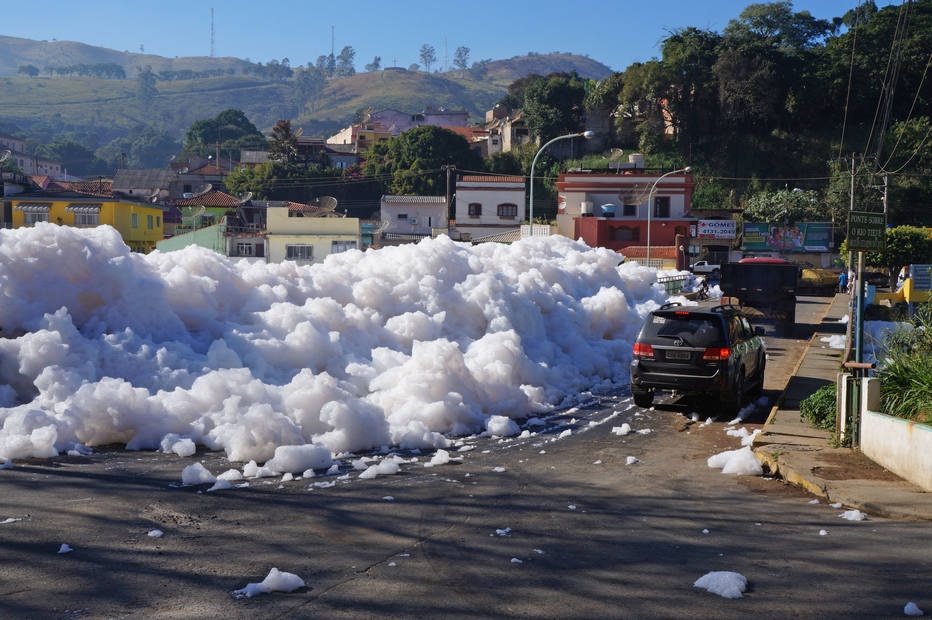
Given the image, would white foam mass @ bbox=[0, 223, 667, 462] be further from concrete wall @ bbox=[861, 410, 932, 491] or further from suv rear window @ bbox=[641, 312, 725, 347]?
concrete wall @ bbox=[861, 410, 932, 491]

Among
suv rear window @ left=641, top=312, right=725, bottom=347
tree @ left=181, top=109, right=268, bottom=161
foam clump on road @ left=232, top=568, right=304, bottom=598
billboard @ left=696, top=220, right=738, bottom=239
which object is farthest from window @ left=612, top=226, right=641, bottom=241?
tree @ left=181, top=109, right=268, bottom=161

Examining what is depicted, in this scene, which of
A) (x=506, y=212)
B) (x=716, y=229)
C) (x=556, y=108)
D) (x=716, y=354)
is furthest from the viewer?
(x=556, y=108)

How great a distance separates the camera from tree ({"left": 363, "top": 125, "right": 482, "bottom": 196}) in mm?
88125

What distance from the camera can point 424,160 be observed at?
8875cm

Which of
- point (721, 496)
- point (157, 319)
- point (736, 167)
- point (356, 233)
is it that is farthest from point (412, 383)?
point (736, 167)

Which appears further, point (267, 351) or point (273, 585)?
point (267, 351)

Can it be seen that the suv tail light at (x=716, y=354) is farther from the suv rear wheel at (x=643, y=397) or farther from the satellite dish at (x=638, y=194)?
the satellite dish at (x=638, y=194)

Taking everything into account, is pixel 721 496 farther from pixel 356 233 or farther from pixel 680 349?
pixel 356 233

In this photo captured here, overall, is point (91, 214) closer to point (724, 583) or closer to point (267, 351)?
point (267, 351)

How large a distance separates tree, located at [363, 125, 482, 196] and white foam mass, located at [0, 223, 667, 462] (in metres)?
69.6

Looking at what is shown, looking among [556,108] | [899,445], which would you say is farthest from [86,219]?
[556,108]

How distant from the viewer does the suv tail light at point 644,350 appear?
48.7ft

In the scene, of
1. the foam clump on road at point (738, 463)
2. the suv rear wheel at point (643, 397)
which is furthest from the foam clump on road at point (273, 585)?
the suv rear wheel at point (643, 397)

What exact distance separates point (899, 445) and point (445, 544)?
19.2 ft
